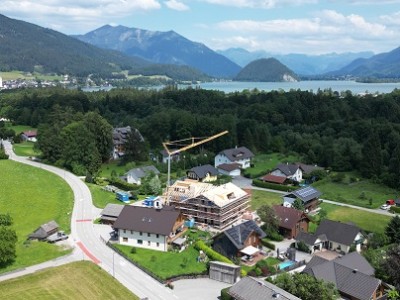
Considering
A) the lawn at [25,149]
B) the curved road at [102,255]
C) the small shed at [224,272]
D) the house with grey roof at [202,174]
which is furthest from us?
the lawn at [25,149]

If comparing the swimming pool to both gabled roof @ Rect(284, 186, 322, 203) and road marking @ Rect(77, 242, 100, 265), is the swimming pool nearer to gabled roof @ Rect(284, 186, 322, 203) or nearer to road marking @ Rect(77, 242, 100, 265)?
road marking @ Rect(77, 242, 100, 265)

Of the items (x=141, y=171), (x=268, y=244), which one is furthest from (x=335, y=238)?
(x=141, y=171)

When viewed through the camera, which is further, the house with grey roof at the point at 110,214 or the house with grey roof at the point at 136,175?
the house with grey roof at the point at 136,175

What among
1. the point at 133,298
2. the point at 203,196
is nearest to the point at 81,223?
the point at 203,196

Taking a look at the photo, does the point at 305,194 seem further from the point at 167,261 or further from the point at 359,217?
Result: the point at 167,261

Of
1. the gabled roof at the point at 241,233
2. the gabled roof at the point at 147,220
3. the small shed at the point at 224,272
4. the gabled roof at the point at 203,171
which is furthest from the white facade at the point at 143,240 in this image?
the gabled roof at the point at 203,171

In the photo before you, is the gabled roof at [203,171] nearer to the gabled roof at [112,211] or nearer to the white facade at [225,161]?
the white facade at [225,161]
